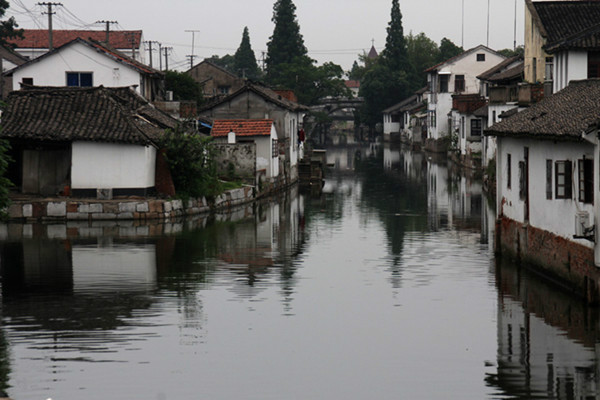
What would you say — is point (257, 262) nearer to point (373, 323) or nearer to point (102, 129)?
point (373, 323)

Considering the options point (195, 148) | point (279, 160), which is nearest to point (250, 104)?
point (279, 160)

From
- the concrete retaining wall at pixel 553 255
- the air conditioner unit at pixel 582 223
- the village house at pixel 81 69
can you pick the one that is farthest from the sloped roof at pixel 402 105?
the air conditioner unit at pixel 582 223

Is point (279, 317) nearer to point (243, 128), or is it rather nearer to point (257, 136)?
point (257, 136)

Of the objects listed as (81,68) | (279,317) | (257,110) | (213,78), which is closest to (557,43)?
(257,110)

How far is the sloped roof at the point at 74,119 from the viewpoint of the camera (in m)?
38.1

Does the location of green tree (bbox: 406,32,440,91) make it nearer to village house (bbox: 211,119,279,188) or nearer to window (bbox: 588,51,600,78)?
village house (bbox: 211,119,279,188)

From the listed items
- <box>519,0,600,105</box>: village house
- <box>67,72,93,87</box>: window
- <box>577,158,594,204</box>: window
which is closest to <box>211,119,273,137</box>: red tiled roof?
<box>67,72,93,87</box>: window

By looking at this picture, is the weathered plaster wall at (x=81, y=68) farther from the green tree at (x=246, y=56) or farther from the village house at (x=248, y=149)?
the green tree at (x=246, y=56)

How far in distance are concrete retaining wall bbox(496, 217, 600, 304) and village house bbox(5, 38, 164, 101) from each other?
1427 inches

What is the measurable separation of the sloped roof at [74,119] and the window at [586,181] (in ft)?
68.6

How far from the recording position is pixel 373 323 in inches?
782

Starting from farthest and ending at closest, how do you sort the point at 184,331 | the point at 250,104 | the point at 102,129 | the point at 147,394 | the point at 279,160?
the point at 250,104, the point at 279,160, the point at 102,129, the point at 184,331, the point at 147,394

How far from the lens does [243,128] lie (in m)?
52.5

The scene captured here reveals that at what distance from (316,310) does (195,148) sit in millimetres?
20437
